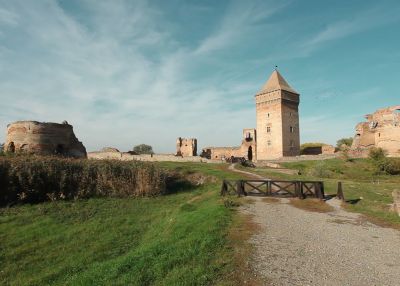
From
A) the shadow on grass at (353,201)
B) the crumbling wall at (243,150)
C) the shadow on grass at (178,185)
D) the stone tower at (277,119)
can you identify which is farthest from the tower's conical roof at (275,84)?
the shadow on grass at (353,201)

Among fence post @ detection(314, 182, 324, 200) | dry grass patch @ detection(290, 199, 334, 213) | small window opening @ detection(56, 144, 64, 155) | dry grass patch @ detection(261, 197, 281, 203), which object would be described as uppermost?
small window opening @ detection(56, 144, 64, 155)

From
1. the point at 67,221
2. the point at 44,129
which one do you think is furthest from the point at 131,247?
the point at 44,129

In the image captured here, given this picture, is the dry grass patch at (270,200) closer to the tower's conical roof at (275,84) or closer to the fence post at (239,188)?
the fence post at (239,188)

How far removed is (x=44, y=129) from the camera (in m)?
31.5

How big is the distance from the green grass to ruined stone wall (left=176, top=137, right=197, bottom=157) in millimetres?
36798

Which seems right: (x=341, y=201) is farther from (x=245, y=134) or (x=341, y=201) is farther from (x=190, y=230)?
(x=245, y=134)

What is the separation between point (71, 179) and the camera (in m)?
18.6

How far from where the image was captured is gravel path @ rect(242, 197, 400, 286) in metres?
6.69

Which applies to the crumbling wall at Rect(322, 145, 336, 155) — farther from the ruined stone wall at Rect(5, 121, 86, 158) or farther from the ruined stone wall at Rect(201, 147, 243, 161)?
the ruined stone wall at Rect(5, 121, 86, 158)

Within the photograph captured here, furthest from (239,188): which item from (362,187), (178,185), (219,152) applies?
(219,152)

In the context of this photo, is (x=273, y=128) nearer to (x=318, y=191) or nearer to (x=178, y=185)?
(x=178, y=185)

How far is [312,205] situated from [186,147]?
4242 centimetres

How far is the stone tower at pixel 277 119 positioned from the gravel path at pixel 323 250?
40.6 meters

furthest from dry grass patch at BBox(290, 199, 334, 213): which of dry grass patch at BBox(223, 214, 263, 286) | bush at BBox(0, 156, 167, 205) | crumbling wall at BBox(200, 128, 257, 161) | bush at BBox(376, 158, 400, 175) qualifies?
crumbling wall at BBox(200, 128, 257, 161)
